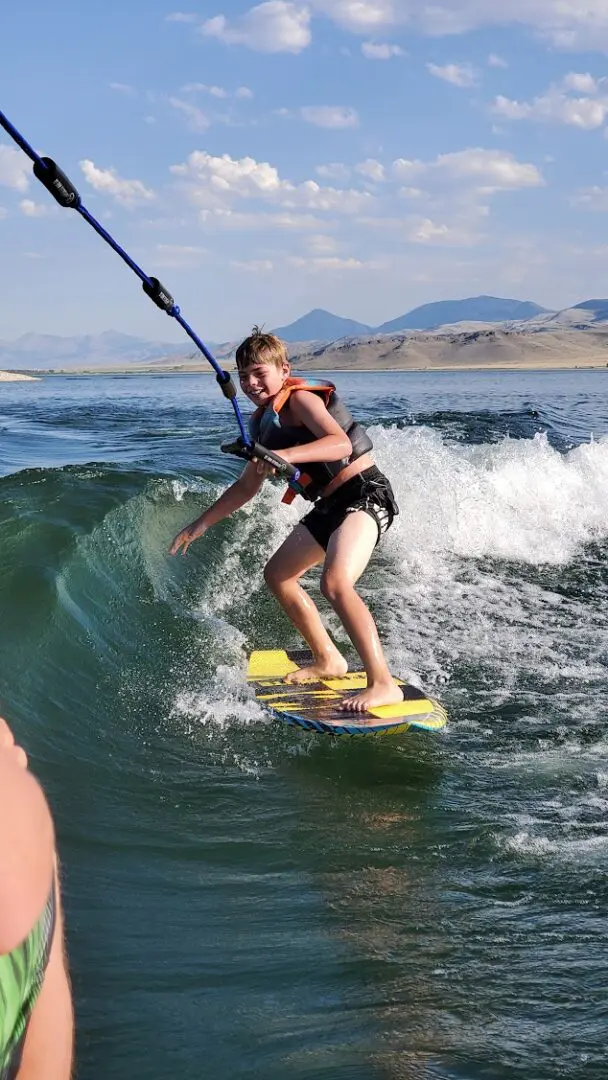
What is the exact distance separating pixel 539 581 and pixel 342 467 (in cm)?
385

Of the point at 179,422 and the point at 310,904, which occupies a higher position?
the point at 179,422

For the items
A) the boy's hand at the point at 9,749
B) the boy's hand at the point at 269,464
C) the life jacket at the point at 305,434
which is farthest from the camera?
the life jacket at the point at 305,434

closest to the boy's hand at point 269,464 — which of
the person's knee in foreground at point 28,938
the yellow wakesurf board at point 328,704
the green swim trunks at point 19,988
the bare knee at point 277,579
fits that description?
the bare knee at point 277,579

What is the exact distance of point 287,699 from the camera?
5.04 meters

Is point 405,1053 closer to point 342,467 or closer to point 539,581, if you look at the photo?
point 342,467

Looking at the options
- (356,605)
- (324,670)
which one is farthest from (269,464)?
(324,670)

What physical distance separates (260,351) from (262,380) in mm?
153

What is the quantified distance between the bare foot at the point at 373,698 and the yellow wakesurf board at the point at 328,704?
0.14 feet

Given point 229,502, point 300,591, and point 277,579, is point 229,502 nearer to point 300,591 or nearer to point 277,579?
point 277,579

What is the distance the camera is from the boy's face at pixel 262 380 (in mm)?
4896

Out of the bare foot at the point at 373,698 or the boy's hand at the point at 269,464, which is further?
the bare foot at the point at 373,698

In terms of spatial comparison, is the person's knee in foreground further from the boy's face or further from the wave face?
the boy's face

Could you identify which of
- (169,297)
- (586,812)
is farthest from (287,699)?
(169,297)

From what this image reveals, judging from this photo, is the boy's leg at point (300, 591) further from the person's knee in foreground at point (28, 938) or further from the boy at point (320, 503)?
the person's knee in foreground at point (28, 938)
